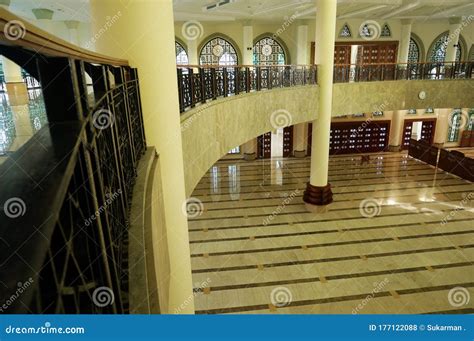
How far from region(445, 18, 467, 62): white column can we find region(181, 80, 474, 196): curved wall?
13.9 feet

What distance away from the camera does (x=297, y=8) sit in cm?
1164

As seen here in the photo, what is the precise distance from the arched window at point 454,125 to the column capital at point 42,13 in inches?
735

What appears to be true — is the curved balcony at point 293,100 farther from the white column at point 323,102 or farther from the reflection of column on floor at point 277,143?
the reflection of column on floor at point 277,143

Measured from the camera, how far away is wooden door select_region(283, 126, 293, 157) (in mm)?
16422

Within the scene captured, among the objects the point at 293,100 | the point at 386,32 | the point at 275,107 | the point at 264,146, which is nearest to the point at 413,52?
the point at 386,32

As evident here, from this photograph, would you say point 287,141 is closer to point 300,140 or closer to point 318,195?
point 300,140

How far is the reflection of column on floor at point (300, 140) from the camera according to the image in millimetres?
16188

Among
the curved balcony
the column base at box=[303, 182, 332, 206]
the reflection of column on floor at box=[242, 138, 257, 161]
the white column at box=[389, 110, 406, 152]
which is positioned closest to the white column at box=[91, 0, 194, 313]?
the curved balcony

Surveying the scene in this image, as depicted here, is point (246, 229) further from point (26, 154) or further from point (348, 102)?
point (26, 154)

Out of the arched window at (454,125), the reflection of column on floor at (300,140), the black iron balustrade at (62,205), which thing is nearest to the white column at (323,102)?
the reflection of column on floor at (300,140)

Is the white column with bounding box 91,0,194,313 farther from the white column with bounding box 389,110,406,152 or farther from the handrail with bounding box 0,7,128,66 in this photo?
the white column with bounding box 389,110,406,152

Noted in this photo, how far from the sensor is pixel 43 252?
616 millimetres

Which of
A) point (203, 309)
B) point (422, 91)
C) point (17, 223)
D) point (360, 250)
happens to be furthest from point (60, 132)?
point (422, 91)

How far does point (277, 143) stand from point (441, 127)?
8.85m
